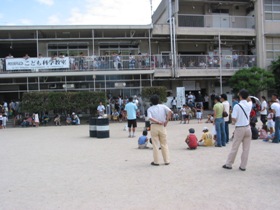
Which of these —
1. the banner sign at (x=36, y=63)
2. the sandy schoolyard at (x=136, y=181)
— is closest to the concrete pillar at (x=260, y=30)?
the banner sign at (x=36, y=63)

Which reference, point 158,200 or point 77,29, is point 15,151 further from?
point 77,29

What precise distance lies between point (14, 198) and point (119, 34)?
2323cm

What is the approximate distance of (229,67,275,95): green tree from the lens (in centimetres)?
2456

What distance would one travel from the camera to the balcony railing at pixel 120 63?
23641mm

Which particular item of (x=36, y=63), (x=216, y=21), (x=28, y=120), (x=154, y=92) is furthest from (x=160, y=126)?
(x=216, y=21)

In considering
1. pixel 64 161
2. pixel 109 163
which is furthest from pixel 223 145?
pixel 64 161

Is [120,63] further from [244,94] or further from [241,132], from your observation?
[241,132]

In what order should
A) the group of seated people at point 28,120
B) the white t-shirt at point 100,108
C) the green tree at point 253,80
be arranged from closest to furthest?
the white t-shirt at point 100,108 → the group of seated people at point 28,120 → the green tree at point 253,80

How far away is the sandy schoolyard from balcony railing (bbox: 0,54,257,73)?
1438cm

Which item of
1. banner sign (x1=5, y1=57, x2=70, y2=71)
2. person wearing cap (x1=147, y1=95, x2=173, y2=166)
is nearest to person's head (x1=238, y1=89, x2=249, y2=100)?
person wearing cap (x1=147, y1=95, x2=173, y2=166)

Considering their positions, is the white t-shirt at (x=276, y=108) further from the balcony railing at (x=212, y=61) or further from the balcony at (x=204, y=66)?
the balcony railing at (x=212, y=61)

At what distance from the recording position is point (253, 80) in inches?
965

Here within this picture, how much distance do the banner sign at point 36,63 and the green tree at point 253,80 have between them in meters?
13.1

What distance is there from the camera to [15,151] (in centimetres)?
1128
